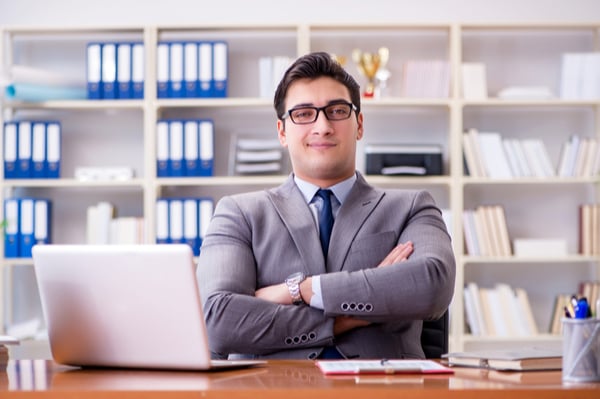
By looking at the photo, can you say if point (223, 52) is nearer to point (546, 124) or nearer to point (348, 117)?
point (546, 124)

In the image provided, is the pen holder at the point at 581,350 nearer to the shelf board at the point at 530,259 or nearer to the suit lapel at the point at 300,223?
the suit lapel at the point at 300,223

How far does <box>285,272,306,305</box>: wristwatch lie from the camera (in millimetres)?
2262

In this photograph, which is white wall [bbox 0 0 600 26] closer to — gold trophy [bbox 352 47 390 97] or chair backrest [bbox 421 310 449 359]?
gold trophy [bbox 352 47 390 97]

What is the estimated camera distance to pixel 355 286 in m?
2.20

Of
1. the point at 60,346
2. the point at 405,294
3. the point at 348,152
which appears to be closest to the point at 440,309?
the point at 405,294

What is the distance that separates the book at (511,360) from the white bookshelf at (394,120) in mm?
3298

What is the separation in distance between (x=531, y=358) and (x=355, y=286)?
0.60 metres

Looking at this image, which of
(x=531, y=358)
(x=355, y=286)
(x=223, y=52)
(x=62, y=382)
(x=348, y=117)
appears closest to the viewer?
(x=62, y=382)

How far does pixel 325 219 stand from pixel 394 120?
8.85 ft

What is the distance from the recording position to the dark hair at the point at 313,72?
250 centimetres

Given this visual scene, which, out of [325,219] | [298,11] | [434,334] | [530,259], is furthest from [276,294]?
[298,11]

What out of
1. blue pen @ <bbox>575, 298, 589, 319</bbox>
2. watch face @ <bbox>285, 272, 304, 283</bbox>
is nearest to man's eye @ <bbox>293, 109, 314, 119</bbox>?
watch face @ <bbox>285, 272, 304, 283</bbox>

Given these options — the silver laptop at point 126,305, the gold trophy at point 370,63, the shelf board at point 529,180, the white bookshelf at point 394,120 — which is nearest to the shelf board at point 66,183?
the white bookshelf at point 394,120

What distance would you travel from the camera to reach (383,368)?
1577mm
